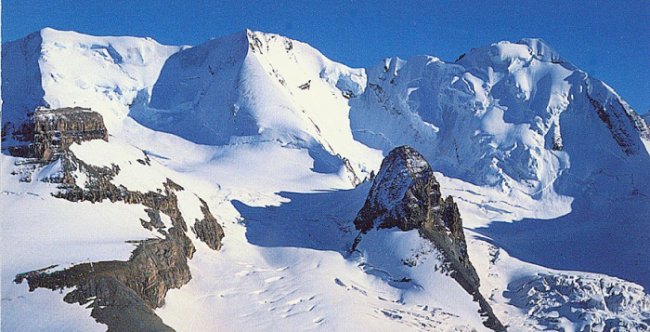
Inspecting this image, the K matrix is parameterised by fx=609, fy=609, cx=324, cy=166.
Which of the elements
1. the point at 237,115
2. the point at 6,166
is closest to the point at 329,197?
the point at 237,115

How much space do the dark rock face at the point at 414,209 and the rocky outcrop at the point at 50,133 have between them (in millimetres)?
33247

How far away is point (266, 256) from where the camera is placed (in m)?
70.4

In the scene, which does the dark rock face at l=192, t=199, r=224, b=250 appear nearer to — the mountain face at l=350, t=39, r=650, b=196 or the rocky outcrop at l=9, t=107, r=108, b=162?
the rocky outcrop at l=9, t=107, r=108, b=162

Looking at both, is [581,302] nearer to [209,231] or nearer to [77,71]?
[209,231]

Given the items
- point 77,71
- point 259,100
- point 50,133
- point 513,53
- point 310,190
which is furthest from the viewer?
point 513,53

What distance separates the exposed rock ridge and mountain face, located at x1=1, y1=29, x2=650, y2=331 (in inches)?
8.7

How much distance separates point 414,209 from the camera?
232 feet

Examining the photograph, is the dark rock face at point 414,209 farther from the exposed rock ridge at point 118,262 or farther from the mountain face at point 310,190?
the exposed rock ridge at point 118,262

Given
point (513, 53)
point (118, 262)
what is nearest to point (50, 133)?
point (118, 262)

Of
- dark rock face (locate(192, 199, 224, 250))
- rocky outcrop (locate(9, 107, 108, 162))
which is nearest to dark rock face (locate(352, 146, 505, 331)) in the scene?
dark rock face (locate(192, 199, 224, 250))

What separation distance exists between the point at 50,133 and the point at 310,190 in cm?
4895

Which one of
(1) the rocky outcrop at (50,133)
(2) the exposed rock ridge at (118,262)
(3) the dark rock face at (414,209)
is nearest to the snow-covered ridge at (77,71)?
(1) the rocky outcrop at (50,133)

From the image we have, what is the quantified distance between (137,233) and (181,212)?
13.5 metres

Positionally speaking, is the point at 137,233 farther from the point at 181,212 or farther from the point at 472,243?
the point at 472,243
